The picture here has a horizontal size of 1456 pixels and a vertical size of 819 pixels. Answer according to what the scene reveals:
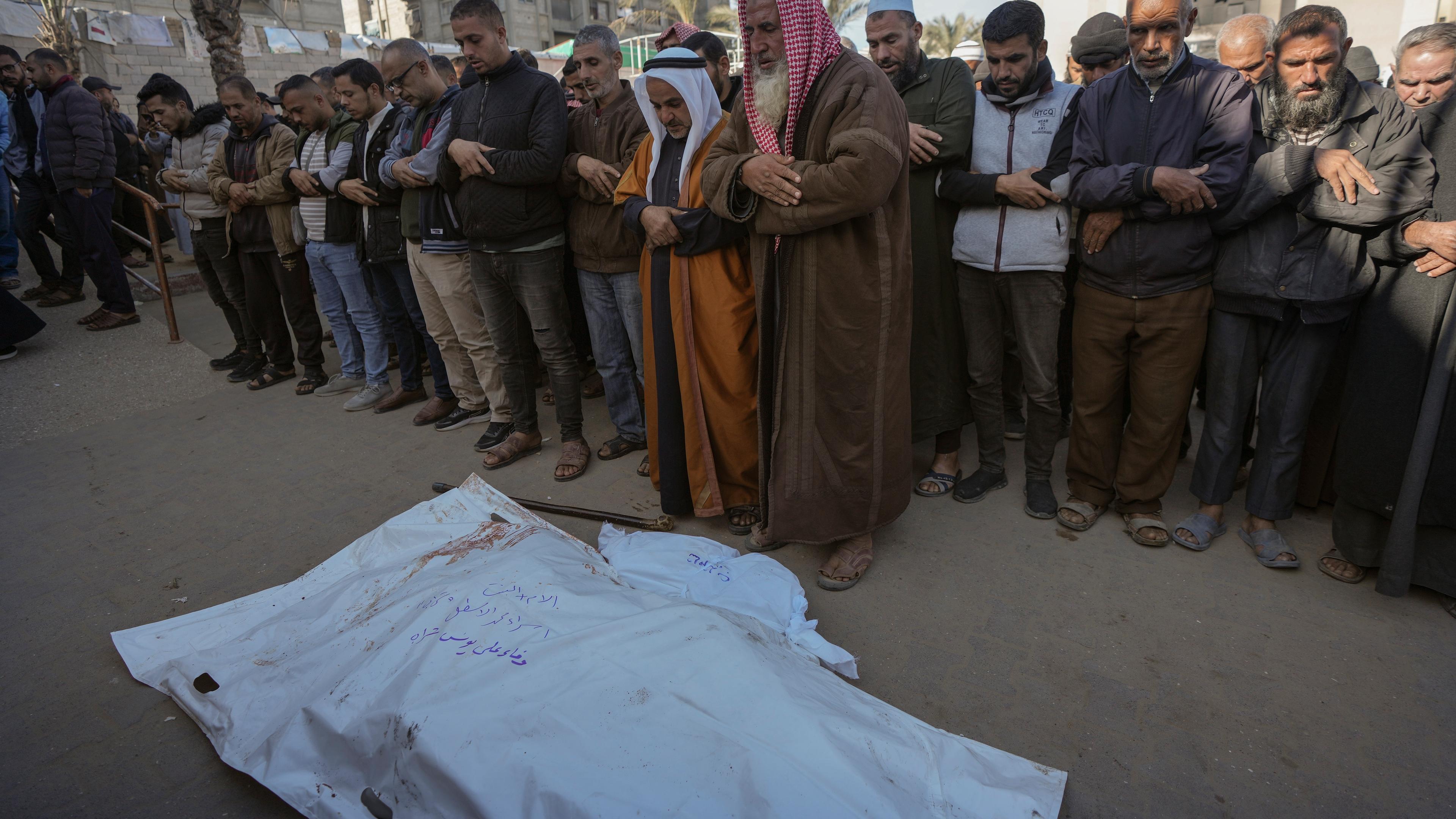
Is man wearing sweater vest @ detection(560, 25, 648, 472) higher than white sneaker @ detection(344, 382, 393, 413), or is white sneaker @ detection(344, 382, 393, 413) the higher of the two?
man wearing sweater vest @ detection(560, 25, 648, 472)

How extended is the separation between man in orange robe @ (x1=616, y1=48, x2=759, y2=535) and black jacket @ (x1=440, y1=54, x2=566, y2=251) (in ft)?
1.90

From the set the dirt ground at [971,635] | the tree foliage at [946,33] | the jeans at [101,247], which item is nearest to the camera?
the dirt ground at [971,635]

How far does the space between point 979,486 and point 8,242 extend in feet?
32.4

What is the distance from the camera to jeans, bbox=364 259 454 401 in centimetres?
482

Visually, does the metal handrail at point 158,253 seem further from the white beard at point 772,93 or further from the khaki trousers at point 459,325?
the white beard at point 772,93

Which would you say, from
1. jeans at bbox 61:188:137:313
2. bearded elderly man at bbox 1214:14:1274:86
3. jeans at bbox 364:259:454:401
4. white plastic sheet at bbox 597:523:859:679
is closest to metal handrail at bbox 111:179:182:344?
jeans at bbox 61:188:137:313

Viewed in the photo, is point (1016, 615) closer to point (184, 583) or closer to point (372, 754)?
point (372, 754)

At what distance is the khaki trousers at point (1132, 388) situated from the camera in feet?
9.78

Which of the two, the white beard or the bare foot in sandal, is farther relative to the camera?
the bare foot in sandal

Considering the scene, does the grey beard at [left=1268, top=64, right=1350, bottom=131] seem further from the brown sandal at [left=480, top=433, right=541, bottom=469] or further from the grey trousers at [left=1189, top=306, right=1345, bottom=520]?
the brown sandal at [left=480, top=433, right=541, bottom=469]

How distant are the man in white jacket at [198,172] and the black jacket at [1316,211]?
20.0 feet

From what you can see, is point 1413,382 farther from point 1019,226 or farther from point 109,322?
point 109,322

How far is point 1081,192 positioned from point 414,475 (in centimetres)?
349

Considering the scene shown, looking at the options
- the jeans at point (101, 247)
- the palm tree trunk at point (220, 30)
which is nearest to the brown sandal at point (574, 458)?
the jeans at point (101, 247)
